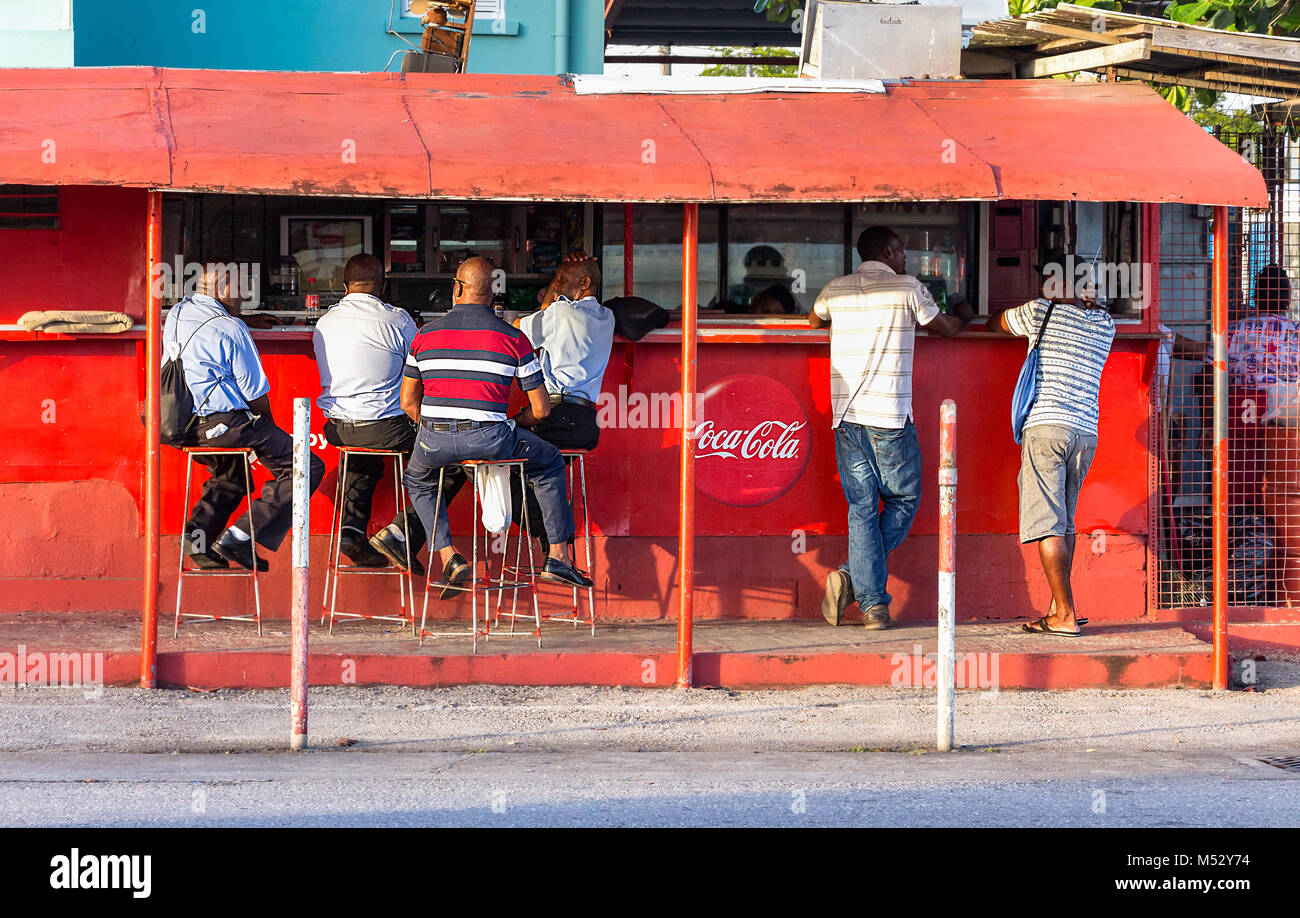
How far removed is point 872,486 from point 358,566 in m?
3.03

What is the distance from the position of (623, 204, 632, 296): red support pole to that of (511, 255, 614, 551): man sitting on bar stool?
0.80 meters

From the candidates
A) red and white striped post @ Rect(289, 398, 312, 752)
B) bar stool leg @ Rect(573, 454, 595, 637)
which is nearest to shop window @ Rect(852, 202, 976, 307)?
bar stool leg @ Rect(573, 454, 595, 637)

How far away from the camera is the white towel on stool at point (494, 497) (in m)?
8.16

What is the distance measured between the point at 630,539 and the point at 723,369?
1.18m

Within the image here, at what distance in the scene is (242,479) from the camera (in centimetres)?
870

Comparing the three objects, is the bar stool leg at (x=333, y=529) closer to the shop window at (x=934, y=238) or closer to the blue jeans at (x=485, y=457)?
the blue jeans at (x=485, y=457)

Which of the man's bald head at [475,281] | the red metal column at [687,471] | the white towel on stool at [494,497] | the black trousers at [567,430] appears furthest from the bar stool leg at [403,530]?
the red metal column at [687,471]

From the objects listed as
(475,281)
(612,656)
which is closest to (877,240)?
(475,281)

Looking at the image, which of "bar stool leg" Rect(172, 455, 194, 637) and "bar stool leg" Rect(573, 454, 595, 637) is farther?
"bar stool leg" Rect(573, 454, 595, 637)

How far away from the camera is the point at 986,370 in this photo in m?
9.37

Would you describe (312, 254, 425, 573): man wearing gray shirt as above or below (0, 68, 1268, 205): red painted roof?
below

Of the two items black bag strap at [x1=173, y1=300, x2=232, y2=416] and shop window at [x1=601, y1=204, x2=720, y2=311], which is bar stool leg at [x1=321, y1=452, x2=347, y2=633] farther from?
shop window at [x1=601, y1=204, x2=720, y2=311]

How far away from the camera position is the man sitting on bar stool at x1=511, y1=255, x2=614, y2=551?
8547mm

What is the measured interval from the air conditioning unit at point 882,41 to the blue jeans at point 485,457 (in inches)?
120
